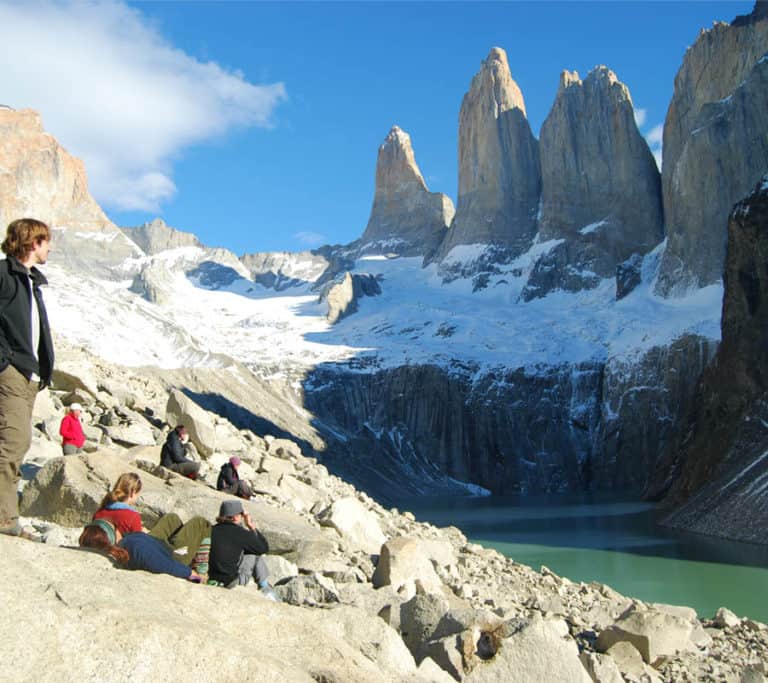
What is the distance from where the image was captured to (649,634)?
13.8 metres

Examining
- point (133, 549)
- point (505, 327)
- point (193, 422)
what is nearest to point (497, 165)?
point (505, 327)

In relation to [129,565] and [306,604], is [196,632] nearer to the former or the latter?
[129,565]

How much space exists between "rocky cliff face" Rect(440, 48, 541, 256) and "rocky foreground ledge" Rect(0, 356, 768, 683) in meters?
144

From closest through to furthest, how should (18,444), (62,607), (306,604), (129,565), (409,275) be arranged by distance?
1. (62,607)
2. (18,444)
3. (129,565)
4. (306,604)
5. (409,275)

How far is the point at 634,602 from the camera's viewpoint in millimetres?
19031

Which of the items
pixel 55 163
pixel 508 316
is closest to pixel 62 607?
pixel 508 316

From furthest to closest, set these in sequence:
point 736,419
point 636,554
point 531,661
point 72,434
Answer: point 736,419 → point 636,554 → point 72,434 → point 531,661

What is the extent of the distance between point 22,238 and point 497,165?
165 meters

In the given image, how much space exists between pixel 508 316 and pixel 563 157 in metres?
31.5

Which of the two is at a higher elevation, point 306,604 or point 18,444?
point 18,444

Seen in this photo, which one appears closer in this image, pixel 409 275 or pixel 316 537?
pixel 316 537

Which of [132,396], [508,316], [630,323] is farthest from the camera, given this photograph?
[508,316]

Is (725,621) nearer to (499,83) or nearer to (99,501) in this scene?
(99,501)

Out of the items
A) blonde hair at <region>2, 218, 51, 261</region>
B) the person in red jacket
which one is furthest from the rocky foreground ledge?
blonde hair at <region>2, 218, 51, 261</region>
